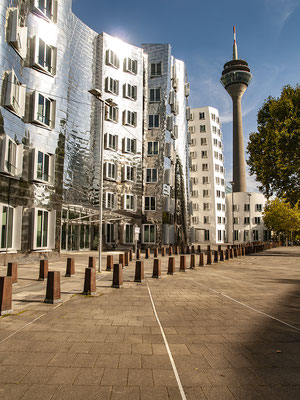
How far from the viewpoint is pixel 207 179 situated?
2645 inches

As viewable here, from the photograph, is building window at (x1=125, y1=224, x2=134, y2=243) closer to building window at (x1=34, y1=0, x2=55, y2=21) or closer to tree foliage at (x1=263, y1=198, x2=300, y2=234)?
building window at (x1=34, y1=0, x2=55, y2=21)

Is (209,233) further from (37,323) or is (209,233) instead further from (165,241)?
(37,323)

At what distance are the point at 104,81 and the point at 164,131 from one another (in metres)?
8.86

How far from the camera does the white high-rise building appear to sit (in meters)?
65.6

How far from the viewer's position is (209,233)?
214 feet

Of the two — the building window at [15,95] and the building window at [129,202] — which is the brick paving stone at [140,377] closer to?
the building window at [15,95]

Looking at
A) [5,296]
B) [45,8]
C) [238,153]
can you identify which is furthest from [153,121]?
[238,153]

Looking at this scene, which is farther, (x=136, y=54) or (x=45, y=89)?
(x=136, y=54)

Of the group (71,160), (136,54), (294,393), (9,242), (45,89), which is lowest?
(294,393)

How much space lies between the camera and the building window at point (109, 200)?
30.4m

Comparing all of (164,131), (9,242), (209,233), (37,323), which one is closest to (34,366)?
(37,323)

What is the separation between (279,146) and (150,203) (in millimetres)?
14282

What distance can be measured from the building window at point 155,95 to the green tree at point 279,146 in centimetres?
1164

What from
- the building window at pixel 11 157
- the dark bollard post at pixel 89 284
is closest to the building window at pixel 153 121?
Answer: the building window at pixel 11 157
